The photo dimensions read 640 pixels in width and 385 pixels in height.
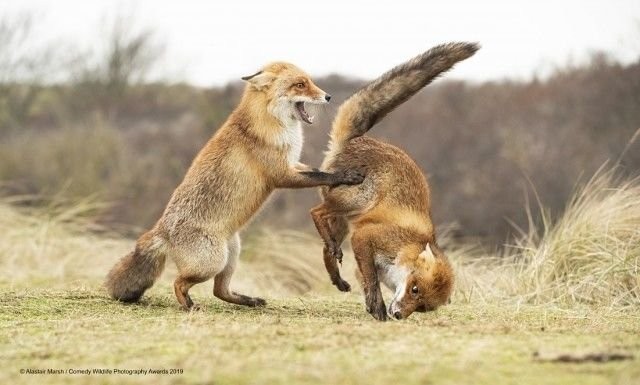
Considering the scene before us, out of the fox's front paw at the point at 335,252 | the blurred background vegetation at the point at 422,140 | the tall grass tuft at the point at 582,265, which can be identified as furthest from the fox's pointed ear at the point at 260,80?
the blurred background vegetation at the point at 422,140

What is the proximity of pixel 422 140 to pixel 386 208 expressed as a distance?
17.4 m

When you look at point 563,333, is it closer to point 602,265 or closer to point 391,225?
point 391,225

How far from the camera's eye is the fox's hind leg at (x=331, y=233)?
23.2 ft

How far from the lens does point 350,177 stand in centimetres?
709

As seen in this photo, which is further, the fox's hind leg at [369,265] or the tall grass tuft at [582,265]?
the tall grass tuft at [582,265]

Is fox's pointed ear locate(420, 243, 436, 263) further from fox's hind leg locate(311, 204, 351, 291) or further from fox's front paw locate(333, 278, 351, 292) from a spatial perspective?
fox's front paw locate(333, 278, 351, 292)

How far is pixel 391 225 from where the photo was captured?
6.70 meters

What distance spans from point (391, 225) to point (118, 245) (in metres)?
7.74

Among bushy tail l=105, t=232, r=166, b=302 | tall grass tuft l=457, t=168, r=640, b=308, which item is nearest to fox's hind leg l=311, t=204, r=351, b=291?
bushy tail l=105, t=232, r=166, b=302

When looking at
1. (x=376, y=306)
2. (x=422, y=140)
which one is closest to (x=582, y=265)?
(x=376, y=306)

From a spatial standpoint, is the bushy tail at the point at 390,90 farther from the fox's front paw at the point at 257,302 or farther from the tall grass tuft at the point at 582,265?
the tall grass tuft at the point at 582,265

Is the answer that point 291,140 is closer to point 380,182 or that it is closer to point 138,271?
point 380,182

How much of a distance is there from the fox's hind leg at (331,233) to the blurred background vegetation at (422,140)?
31.6 ft

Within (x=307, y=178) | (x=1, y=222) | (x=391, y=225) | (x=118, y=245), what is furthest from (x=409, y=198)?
(x=1, y=222)
